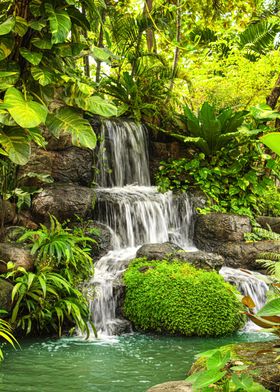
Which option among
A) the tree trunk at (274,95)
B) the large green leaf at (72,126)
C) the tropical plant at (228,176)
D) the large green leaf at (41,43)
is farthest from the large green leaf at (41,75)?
the tree trunk at (274,95)

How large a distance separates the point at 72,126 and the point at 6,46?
0.79 meters

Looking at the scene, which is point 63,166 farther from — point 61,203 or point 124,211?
point 124,211

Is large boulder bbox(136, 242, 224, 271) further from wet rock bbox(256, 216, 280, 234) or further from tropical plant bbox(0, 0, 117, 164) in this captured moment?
tropical plant bbox(0, 0, 117, 164)

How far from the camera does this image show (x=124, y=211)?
29.0 ft

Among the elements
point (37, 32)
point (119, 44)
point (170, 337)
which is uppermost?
point (119, 44)

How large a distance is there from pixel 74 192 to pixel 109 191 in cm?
120

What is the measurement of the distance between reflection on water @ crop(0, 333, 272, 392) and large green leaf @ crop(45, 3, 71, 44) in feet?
9.15

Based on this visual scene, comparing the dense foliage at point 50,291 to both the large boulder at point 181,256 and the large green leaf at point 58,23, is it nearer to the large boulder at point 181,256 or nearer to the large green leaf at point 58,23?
the large boulder at point 181,256

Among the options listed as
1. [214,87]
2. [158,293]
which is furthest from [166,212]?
[214,87]

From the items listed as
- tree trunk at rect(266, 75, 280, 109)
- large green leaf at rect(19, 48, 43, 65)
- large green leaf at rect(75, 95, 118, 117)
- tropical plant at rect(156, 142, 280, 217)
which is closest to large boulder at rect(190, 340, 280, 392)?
large green leaf at rect(75, 95, 118, 117)

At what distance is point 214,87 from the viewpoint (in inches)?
478

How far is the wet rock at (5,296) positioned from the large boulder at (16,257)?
36 cm

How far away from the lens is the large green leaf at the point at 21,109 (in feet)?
9.25

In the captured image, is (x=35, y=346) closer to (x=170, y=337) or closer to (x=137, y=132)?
(x=170, y=337)
